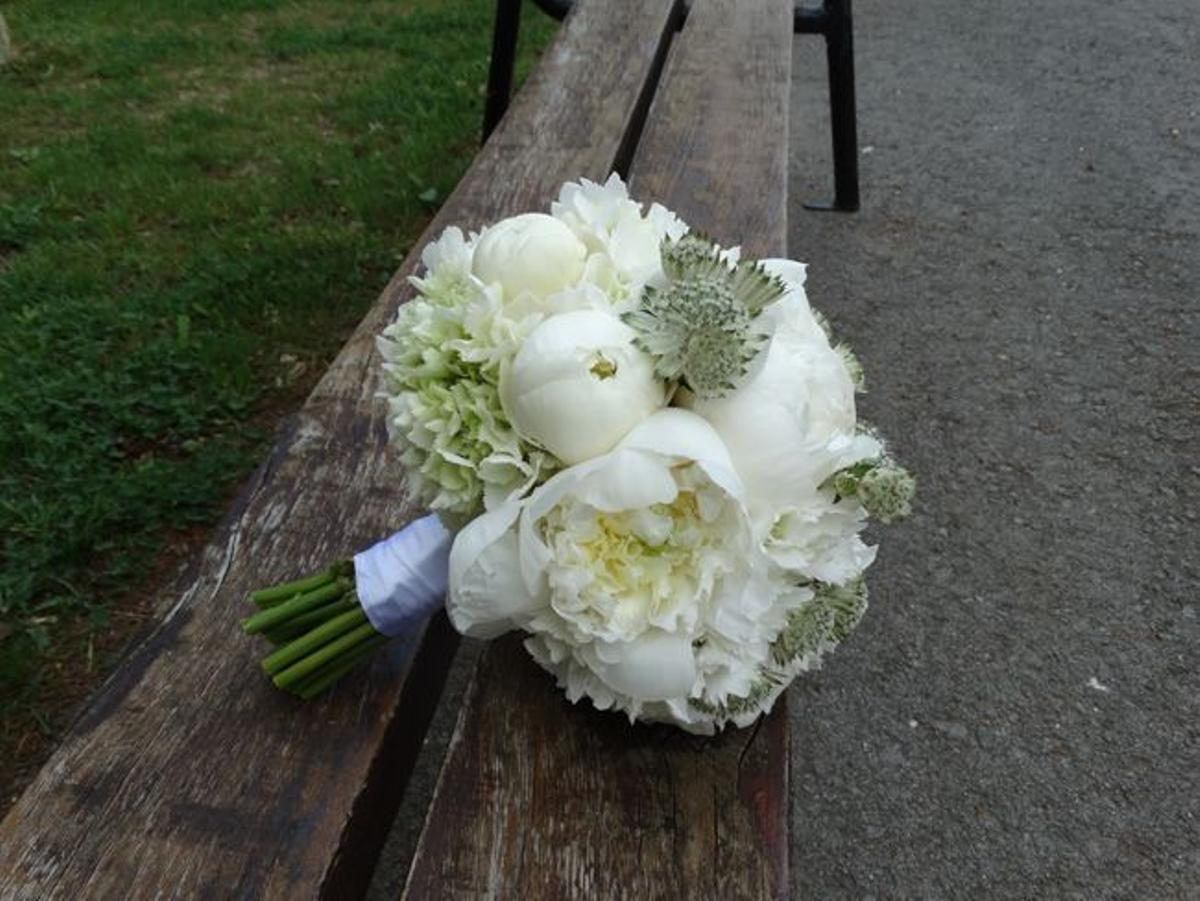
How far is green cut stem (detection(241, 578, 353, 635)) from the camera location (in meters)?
1.11

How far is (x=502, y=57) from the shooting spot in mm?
3834

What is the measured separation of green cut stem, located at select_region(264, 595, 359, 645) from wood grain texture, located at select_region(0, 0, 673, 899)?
64mm

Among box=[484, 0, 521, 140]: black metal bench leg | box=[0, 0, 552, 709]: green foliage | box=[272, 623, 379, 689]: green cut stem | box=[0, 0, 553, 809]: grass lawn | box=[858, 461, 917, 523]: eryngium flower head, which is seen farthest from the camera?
box=[484, 0, 521, 140]: black metal bench leg

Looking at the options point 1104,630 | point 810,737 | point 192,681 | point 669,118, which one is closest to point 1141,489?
point 1104,630

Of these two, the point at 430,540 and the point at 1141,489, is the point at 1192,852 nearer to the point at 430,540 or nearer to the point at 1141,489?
the point at 1141,489

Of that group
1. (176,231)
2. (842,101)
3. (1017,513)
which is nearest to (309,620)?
(1017,513)

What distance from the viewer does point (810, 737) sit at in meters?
2.21

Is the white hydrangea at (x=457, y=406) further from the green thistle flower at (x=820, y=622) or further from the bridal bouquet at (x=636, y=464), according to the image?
the green thistle flower at (x=820, y=622)

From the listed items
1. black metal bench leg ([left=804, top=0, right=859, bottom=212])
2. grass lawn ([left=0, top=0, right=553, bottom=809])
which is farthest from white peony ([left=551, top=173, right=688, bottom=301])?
black metal bench leg ([left=804, top=0, right=859, bottom=212])

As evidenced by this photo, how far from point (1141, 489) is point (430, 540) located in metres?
2.32

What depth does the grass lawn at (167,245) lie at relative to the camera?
2492mm

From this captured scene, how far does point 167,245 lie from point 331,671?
3048 mm

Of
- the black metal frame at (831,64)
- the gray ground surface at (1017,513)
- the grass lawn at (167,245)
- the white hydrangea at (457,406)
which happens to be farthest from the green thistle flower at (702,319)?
the black metal frame at (831,64)

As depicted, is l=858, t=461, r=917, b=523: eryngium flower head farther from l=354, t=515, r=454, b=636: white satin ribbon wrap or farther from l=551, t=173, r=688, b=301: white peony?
l=354, t=515, r=454, b=636: white satin ribbon wrap
